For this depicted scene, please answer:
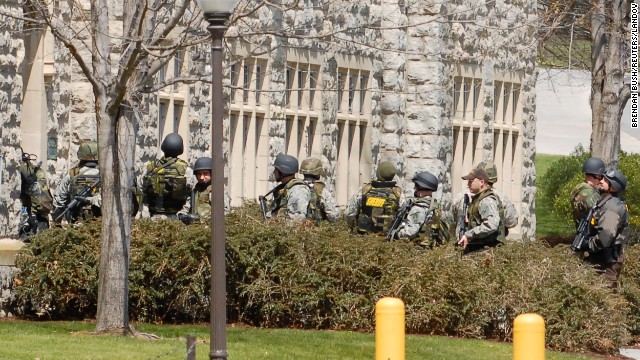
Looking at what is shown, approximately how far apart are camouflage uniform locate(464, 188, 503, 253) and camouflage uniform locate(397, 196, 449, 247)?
18.3 inches

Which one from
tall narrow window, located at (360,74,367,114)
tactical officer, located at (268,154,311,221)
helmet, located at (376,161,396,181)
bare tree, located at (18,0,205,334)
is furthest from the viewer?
tall narrow window, located at (360,74,367,114)

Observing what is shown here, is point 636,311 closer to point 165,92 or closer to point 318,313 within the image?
point 318,313

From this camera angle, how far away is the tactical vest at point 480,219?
1653cm

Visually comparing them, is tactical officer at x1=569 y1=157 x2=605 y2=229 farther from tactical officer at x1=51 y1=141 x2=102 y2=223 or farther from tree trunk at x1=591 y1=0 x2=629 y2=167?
tactical officer at x1=51 y1=141 x2=102 y2=223

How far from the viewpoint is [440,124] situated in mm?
25516

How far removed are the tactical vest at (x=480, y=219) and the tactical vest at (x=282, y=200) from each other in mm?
1763

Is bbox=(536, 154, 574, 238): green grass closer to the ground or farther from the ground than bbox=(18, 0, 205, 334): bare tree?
closer to the ground

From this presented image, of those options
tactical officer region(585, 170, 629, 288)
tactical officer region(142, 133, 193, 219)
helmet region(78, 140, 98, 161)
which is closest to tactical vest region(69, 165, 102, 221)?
helmet region(78, 140, 98, 161)

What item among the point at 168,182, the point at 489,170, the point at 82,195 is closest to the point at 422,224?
the point at 489,170

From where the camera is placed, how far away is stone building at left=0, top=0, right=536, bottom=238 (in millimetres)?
17672

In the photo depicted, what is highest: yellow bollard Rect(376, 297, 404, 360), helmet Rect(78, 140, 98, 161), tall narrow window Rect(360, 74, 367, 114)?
tall narrow window Rect(360, 74, 367, 114)

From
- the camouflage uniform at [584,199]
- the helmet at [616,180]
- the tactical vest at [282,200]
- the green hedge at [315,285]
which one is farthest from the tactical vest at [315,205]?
the helmet at [616,180]

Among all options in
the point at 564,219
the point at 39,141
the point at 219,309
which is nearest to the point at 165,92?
the point at 39,141

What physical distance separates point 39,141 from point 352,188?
7768 mm
